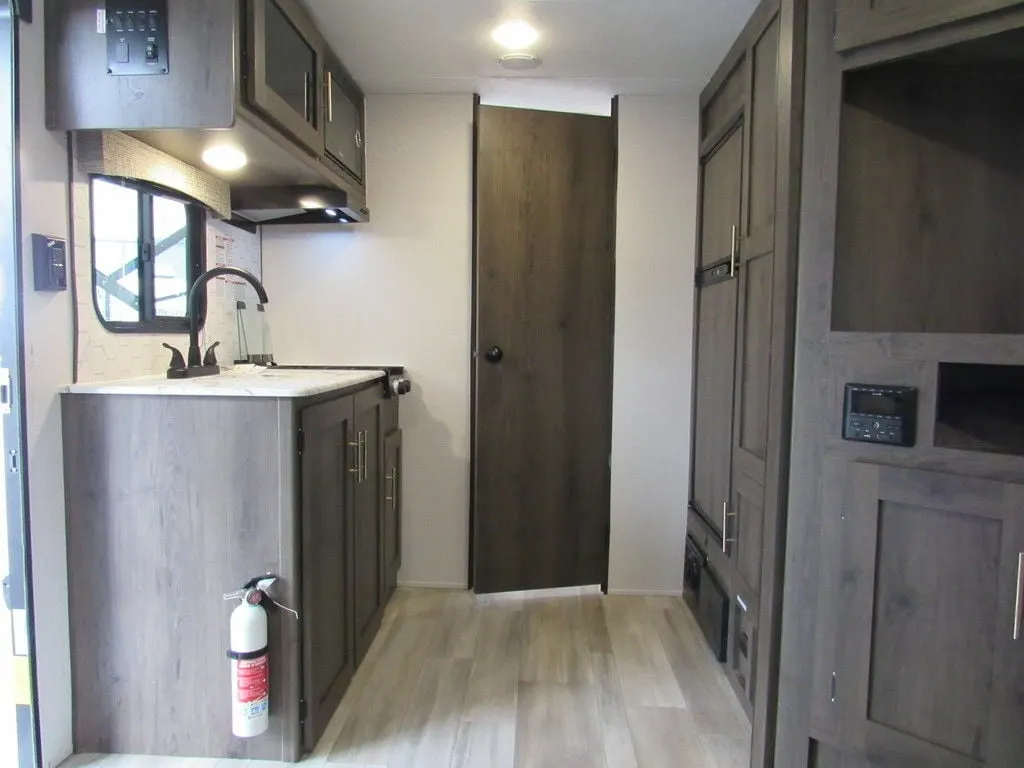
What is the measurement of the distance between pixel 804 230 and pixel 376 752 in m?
1.73

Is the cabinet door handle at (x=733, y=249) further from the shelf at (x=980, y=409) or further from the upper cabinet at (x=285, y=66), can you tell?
the upper cabinet at (x=285, y=66)

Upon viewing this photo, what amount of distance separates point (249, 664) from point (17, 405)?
837 mm

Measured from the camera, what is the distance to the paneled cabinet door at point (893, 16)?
1.12 m

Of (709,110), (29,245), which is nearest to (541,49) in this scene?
(709,110)

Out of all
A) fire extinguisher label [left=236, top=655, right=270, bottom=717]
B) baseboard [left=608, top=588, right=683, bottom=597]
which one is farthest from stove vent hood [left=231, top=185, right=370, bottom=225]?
baseboard [left=608, top=588, right=683, bottom=597]

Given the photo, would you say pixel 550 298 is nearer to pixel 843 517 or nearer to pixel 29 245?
pixel 843 517

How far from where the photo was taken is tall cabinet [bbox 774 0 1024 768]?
3.76 feet

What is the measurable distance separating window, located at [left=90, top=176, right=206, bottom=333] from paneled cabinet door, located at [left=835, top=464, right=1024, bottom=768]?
6.59ft

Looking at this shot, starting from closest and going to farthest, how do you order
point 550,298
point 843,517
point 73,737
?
point 843,517 → point 73,737 → point 550,298

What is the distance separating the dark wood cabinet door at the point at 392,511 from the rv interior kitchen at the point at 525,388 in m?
0.04

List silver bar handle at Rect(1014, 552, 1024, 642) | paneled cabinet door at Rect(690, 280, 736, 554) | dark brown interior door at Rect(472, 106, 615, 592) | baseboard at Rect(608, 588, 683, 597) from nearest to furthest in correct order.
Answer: silver bar handle at Rect(1014, 552, 1024, 642), paneled cabinet door at Rect(690, 280, 736, 554), dark brown interior door at Rect(472, 106, 615, 592), baseboard at Rect(608, 588, 683, 597)

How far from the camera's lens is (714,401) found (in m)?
2.24

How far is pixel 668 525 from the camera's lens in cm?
261

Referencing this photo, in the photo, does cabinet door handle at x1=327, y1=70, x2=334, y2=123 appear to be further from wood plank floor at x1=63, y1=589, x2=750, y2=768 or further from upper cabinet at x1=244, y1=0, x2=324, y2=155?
wood plank floor at x1=63, y1=589, x2=750, y2=768
